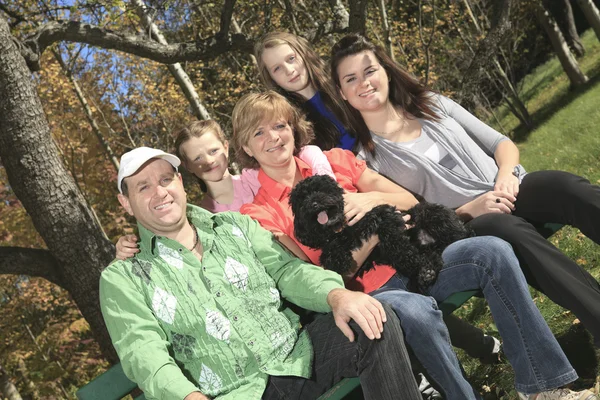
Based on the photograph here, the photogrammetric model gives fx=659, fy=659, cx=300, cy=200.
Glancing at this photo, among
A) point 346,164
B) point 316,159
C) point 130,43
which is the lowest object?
point 346,164

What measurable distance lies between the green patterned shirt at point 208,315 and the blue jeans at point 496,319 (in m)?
0.39

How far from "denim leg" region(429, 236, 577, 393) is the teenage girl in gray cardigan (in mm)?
249

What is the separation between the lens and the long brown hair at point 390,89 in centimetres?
402

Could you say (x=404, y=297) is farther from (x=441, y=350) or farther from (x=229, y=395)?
(x=229, y=395)

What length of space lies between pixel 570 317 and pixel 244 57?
12255mm

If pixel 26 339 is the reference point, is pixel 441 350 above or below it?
below

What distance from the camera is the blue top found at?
4.06 meters

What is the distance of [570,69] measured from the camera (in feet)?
49.2

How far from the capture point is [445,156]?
3.96 metres

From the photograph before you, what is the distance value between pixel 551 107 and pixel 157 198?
1397cm

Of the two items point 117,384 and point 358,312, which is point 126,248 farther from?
point 358,312

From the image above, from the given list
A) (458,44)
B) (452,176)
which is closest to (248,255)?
(452,176)

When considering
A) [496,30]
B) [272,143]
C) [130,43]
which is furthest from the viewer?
[496,30]

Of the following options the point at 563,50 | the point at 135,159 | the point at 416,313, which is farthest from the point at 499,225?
the point at 563,50
